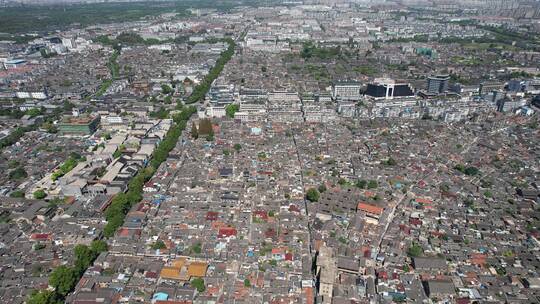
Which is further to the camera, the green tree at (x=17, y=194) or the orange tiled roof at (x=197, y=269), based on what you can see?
the green tree at (x=17, y=194)

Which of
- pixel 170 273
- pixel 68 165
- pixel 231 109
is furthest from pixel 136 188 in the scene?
pixel 231 109

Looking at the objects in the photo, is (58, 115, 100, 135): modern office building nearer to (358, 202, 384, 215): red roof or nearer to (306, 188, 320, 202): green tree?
(306, 188, 320, 202): green tree

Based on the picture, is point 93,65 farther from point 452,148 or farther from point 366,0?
point 366,0

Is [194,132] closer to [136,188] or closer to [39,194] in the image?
[136,188]

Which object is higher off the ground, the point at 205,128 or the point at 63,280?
the point at 205,128

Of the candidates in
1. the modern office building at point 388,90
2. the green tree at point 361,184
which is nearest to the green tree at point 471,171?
the green tree at point 361,184

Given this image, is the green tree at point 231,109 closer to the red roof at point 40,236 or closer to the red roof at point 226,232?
the red roof at point 226,232

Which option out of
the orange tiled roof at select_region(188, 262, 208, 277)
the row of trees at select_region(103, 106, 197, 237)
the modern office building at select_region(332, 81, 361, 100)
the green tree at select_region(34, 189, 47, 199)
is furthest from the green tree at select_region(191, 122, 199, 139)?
the modern office building at select_region(332, 81, 361, 100)
